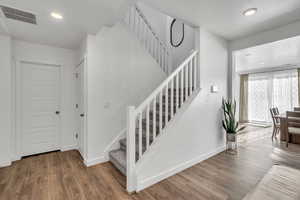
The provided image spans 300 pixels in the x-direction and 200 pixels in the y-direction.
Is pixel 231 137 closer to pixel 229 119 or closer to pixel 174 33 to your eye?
pixel 229 119

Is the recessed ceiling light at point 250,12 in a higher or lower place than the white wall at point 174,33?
lower

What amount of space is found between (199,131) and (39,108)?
3.50 m

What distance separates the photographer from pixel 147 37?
3635mm

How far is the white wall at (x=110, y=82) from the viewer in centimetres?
260

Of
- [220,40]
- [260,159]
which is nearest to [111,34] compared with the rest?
[220,40]

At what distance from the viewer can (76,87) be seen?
3377 millimetres

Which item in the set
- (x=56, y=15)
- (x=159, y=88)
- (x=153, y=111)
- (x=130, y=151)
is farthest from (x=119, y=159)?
(x=56, y=15)

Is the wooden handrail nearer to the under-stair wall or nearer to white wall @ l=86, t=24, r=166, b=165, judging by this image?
the under-stair wall

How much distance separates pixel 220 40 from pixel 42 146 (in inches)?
186

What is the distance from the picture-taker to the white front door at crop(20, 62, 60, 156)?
2.92m

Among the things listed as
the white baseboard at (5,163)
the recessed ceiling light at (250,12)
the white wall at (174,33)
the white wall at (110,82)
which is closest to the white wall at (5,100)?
the white baseboard at (5,163)

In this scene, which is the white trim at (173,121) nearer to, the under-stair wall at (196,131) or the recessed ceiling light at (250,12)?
the under-stair wall at (196,131)

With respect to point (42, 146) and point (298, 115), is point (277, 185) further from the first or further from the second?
point (42, 146)

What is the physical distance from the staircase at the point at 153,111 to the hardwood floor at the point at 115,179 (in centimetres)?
30
